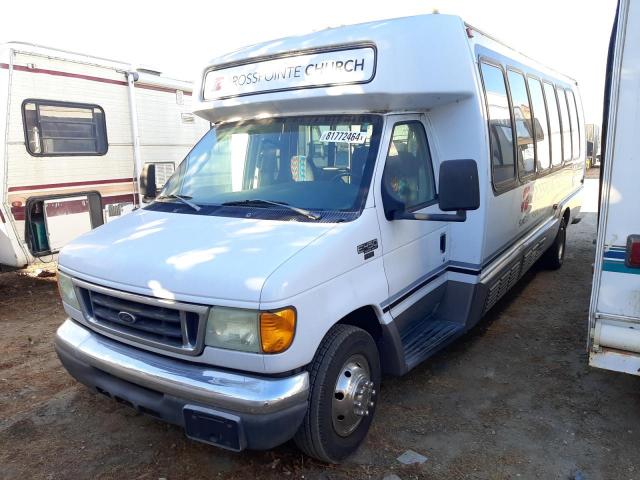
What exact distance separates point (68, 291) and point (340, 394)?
187 centimetres

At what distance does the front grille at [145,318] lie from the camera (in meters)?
2.68

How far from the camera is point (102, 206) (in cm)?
750

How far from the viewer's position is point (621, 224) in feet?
9.98

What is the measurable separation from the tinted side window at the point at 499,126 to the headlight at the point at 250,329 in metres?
2.61

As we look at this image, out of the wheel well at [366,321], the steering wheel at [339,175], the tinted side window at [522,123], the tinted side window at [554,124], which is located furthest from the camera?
the tinted side window at [554,124]

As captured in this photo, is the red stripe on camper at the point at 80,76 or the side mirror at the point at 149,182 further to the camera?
the red stripe on camper at the point at 80,76

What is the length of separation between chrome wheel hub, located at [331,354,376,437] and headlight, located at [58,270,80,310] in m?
1.73

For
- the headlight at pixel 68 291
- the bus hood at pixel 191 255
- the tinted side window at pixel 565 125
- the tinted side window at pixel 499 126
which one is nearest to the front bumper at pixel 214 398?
the bus hood at pixel 191 255

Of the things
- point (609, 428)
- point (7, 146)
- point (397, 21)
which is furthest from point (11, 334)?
point (609, 428)

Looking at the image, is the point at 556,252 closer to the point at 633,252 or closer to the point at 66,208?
the point at 633,252

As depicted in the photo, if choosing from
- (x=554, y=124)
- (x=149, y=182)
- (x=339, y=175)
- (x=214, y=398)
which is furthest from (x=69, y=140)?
(x=554, y=124)

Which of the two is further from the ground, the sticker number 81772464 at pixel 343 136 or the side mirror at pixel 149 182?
the sticker number 81772464 at pixel 343 136

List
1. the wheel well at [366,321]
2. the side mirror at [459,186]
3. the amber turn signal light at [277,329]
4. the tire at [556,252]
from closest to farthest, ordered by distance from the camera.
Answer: the amber turn signal light at [277,329] → the side mirror at [459,186] → the wheel well at [366,321] → the tire at [556,252]

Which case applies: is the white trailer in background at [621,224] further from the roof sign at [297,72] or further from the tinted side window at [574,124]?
the tinted side window at [574,124]
